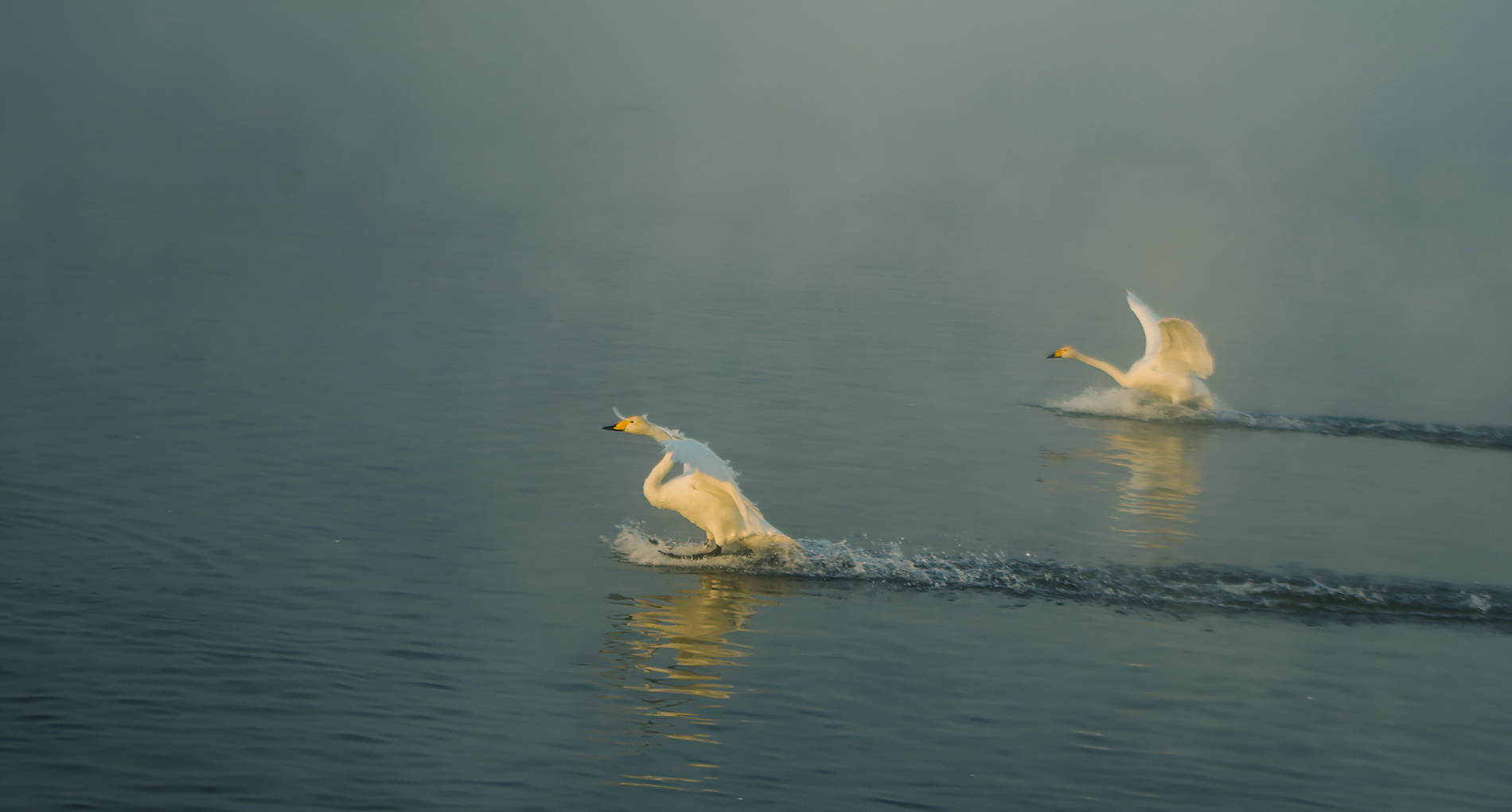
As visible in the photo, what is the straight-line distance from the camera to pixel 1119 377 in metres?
25.2

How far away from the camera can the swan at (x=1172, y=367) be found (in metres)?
24.1

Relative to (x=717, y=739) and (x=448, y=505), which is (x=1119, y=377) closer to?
(x=448, y=505)

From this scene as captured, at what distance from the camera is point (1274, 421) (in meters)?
25.0

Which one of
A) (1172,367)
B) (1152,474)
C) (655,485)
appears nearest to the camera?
(655,485)

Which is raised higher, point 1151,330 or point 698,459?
point 1151,330

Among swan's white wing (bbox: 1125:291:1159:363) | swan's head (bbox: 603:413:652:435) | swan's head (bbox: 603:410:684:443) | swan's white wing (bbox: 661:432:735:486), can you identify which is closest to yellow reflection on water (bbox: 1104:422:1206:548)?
swan's white wing (bbox: 1125:291:1159:363)

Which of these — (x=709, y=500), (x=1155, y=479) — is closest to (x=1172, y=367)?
(x=1155, y=479)

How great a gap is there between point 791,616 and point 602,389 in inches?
435

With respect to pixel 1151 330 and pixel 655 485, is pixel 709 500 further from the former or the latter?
pixel 1151 330

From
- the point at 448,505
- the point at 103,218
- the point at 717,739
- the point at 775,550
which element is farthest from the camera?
the point at 103,218

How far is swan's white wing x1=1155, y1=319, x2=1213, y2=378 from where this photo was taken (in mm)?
23812

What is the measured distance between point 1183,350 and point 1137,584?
33.9ft

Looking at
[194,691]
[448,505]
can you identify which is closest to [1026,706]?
[194,691]

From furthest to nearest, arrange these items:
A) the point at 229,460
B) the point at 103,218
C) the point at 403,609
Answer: the point at 103,218, the point at 229,460, the point at 403,609
